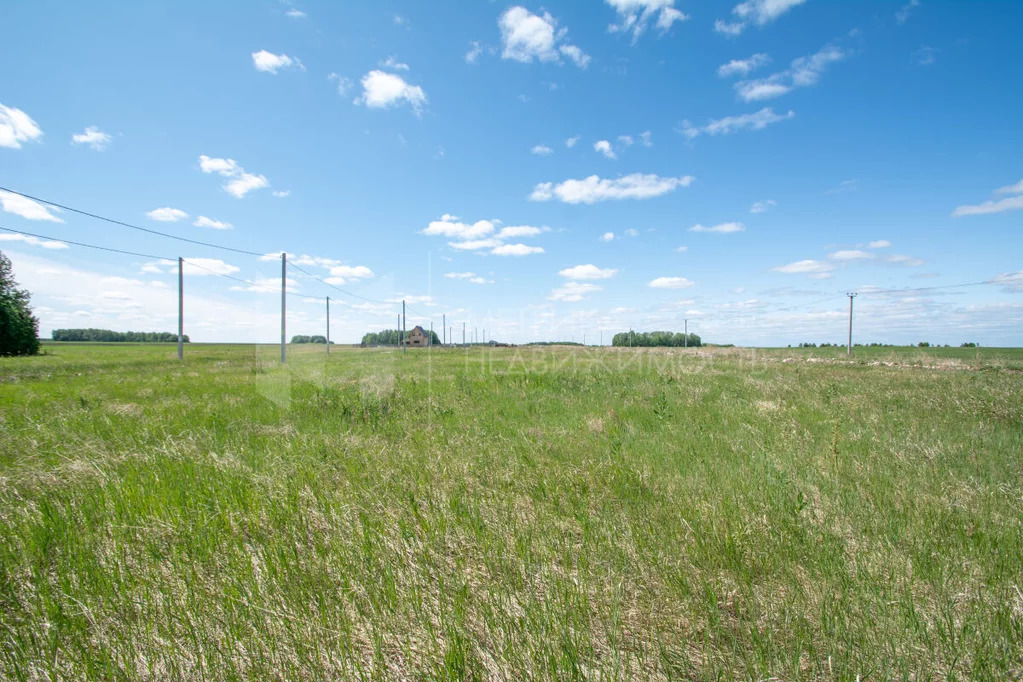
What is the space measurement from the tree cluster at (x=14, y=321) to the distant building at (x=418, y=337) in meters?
66.9

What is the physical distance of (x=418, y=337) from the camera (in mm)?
100812

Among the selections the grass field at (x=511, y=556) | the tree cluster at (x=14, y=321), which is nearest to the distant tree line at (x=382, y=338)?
the tree cluster at (x=14, y=321)

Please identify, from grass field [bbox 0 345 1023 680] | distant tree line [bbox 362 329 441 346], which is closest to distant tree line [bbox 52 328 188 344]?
distant tree line [bbox 362 329 441 346]

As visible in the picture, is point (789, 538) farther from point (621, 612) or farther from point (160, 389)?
point (160, 389)

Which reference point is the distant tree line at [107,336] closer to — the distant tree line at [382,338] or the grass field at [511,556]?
the distant tree line at [382,338]

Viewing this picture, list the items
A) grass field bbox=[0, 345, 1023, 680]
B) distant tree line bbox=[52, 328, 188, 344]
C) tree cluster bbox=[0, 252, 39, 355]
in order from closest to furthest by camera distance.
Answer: grass field bbox=[0, 345, 1023, 680] → tree cluster bbox=[0, 252, 39, 355] → distant tree line bbox=[52, 328, 188, 344]

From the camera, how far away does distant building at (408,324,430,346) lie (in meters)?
99.8

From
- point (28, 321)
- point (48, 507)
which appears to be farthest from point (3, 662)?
point (28, 321)

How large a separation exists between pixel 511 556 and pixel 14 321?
4379 centimetres

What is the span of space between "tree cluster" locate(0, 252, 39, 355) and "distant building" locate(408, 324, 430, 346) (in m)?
66.9

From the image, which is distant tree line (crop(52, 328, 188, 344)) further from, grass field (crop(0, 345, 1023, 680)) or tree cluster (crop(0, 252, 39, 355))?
grass field (crop(0, 345, 1023, 680))

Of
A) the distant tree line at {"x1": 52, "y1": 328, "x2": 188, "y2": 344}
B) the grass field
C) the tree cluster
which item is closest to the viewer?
the grass field

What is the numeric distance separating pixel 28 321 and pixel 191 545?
49178 mm

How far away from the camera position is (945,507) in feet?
11.1
